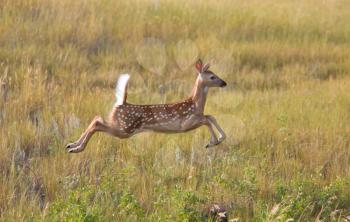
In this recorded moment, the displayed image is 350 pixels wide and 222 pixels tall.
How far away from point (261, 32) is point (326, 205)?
8.06 metres

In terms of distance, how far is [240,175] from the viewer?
620cm

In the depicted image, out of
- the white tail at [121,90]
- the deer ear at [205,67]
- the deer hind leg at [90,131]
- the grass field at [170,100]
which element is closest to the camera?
the deer hind leg at [90,131]

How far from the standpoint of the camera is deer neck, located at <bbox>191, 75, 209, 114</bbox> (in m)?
4.36

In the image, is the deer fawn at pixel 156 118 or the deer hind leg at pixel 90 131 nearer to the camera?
the deer hind leg at pixel 90 131

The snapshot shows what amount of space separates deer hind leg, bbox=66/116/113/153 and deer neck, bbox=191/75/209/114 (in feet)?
Result: 1.98

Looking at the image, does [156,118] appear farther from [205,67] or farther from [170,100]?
[170,100]

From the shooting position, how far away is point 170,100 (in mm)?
8477

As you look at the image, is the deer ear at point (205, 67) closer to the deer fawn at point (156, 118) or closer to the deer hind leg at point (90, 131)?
the deer fawn at point (156, 118)

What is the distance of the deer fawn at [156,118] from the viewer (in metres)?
4.02

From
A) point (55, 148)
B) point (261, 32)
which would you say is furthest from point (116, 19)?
point (55, 148)

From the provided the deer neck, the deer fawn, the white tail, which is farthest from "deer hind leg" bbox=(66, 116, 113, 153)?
the deer neck

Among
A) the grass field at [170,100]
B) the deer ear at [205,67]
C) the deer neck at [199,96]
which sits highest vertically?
the deer ear at [205,67]

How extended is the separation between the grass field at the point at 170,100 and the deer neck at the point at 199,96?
80 cm

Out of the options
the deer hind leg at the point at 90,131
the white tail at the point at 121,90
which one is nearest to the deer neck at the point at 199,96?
the white tail at the point at 121,90
